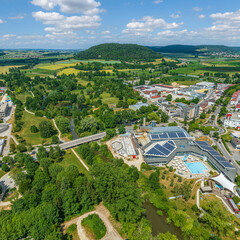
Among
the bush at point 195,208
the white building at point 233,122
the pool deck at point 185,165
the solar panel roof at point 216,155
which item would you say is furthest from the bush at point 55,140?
the white building at point 233,122

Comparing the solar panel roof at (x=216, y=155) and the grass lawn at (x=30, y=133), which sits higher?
the solar panel roof at (x=216, y=155)

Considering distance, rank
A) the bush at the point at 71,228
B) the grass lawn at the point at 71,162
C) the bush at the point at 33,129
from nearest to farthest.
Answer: the bush at the point at 71,228 → the grass lawn at the point at 71,162 → the bush at the point at 33,129

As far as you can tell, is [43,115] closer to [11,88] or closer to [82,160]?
[82,160]

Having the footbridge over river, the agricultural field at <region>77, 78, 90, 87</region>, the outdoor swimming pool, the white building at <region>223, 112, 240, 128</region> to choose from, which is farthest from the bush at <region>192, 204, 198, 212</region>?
the agricultural field at <region>77, 78, 90, 87</region>

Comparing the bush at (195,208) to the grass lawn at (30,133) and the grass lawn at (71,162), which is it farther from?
the grass lawn at (30,133)

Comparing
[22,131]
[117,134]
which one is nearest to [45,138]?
[22,131]
